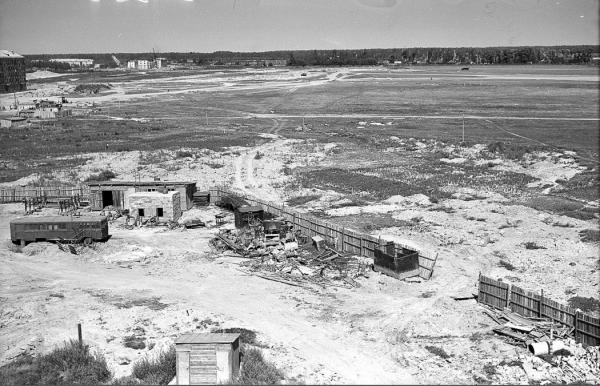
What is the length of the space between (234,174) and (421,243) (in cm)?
2587

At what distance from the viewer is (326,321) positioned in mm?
24984

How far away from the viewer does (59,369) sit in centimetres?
2089

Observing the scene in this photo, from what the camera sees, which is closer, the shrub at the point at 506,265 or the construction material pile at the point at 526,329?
the construction material pile at the point at 526,329

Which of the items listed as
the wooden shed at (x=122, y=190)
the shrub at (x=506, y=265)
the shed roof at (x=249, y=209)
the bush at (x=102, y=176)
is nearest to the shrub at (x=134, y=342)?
the shed roof at (x=249, y=209)

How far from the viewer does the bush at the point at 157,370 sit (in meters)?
19.8

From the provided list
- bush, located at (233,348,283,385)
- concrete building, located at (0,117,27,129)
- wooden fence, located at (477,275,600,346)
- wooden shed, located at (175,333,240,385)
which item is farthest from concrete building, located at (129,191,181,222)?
concrete building, located at (0,117,27,129)

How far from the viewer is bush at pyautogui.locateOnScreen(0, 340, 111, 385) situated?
2017cm

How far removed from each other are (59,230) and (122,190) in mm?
7916

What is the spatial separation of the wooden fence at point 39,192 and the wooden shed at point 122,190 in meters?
2.41

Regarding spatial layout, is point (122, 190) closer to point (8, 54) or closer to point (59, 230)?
point (59, 230)

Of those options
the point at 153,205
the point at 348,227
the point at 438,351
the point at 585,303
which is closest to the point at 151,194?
the point at 153,205


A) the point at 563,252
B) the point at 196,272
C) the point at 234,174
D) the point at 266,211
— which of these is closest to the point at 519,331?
the point at 563,252

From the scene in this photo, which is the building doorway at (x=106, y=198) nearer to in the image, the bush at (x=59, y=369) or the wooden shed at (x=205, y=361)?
the bush at (x=59, y=369)

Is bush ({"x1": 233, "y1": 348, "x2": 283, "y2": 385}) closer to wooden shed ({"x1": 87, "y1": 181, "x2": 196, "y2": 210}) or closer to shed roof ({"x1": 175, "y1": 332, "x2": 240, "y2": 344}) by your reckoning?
shed roof ({"x1": 175, "y1": 332, "x2": 240, "y2": 344})
